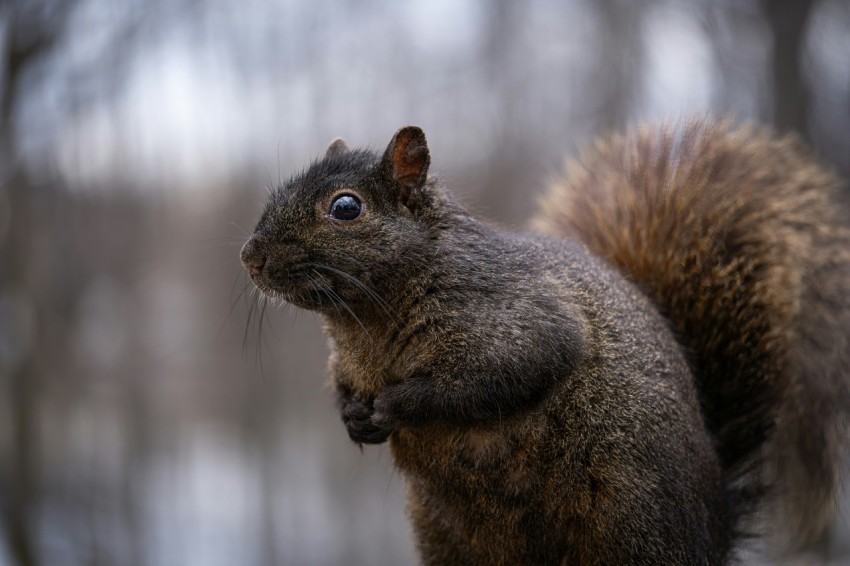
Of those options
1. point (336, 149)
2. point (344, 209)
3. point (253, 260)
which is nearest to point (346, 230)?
point (344, 209)

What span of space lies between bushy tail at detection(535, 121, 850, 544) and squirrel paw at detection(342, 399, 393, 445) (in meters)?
0.82

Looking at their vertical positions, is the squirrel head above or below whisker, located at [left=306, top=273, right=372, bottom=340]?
above

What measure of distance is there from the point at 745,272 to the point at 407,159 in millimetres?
924

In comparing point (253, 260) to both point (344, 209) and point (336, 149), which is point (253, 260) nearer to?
point (344, 209)

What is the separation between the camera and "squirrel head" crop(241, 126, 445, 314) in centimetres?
133

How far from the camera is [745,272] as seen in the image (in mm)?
1793

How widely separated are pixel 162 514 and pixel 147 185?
250 cm

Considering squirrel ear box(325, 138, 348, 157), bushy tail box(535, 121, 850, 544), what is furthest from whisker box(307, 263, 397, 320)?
bushy tail box(535, 121, 850, 544)

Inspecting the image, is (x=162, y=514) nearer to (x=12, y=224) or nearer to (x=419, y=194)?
(x=12, y=224)

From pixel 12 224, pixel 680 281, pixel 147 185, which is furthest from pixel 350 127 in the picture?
pixel 680 281

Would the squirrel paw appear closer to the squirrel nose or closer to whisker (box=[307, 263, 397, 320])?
whisker (box=[307, 263, 397, 320])

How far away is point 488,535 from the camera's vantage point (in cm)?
147

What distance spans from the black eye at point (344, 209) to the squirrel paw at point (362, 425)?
1.19 feet

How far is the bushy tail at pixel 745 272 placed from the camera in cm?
179
